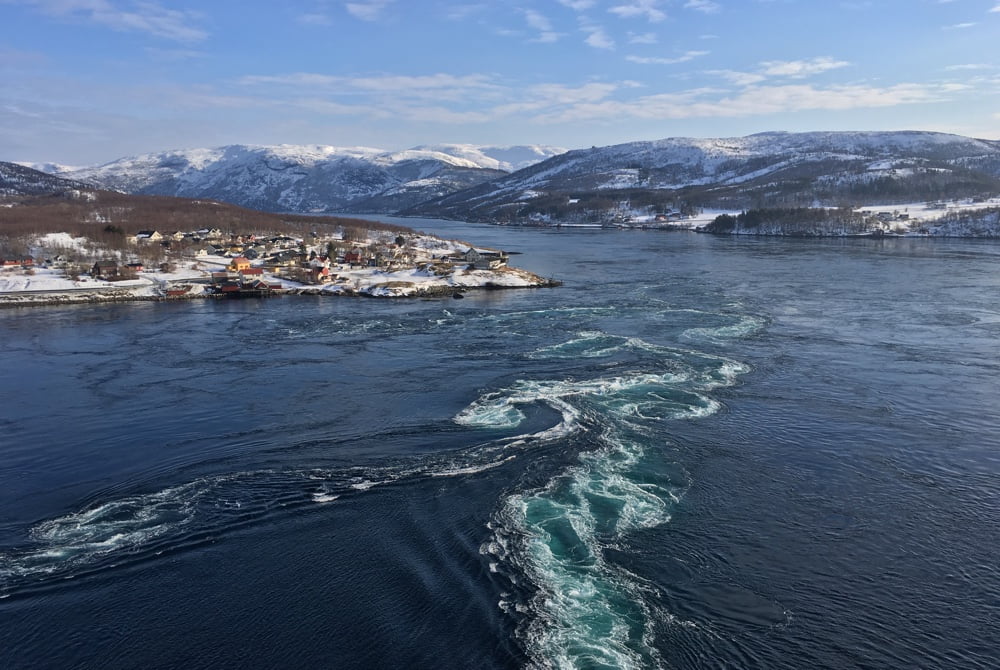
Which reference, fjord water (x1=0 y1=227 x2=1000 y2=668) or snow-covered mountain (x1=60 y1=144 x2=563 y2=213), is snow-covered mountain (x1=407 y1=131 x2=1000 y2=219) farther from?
fjord water (x1=0 y1=227 x2=1000 y2=668)

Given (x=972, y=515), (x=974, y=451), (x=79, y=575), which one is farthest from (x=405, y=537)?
(x=974, y=451)

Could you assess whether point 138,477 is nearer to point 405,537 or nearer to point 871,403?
point 405,537

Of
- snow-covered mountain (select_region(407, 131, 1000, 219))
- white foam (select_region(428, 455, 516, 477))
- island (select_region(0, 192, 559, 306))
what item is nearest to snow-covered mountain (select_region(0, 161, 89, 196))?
island (select_region(0, 192, 559, 306))

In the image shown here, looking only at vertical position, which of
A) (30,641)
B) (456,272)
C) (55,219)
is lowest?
(30,641)

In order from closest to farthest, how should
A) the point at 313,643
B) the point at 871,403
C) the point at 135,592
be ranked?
the point at 313,643, the point at 135,592, the point at 871,403

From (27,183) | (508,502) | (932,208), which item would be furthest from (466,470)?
(27,183)

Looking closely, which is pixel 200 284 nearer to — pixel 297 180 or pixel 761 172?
pixel 761 172

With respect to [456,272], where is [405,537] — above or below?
below
